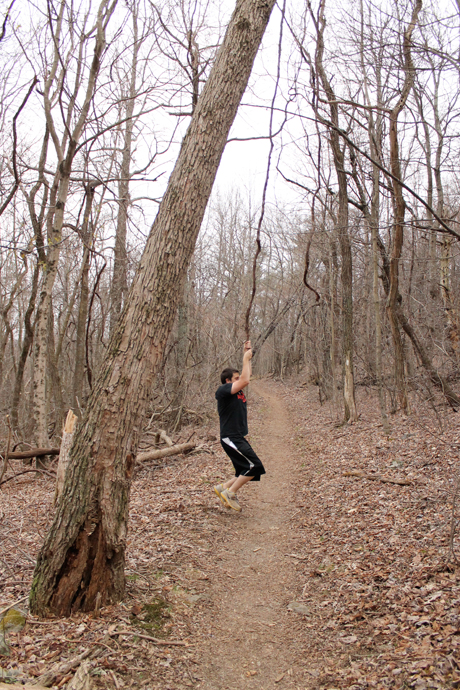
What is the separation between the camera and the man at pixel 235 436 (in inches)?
218

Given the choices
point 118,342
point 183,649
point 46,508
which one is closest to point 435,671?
point 183,649

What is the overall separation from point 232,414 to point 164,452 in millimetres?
3870

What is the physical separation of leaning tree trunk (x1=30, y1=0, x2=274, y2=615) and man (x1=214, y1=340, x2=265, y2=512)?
2364 millimetres

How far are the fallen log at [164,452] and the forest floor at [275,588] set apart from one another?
4.85ft

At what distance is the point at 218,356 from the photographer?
51.5 feet

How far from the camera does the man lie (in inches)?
218

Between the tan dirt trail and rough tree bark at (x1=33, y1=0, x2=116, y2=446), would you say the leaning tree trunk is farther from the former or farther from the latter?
rough tree bark at (x1=33, y1=0, x2=116, y2=446)

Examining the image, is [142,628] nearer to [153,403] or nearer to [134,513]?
[134,513]

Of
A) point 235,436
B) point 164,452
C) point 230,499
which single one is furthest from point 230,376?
point 164,452

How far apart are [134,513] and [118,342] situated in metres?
3.32

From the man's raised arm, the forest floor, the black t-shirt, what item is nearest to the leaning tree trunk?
the forest floor

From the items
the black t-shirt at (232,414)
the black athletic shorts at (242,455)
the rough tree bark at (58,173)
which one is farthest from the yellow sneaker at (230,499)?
Result: the rough tree bark at (58,173)

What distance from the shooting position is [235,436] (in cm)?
559

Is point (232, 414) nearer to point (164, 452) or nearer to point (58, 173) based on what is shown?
point (164, 452)
